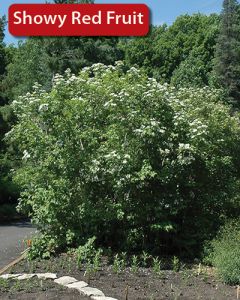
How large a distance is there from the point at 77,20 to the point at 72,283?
4651 mm

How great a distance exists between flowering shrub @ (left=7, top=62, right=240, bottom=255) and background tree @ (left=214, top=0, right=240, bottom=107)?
37.7m

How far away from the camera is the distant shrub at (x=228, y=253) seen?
8.24 metres

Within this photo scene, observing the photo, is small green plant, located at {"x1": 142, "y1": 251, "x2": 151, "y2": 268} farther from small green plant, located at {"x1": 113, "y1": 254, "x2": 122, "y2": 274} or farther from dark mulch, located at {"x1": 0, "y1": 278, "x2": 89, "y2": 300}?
dark mulch, located at {"x1": 0, "y1": 278, "x2": 89, "y2": 300}

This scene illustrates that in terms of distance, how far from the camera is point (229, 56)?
1922 inches

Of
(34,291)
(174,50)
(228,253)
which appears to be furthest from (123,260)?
(174,50)

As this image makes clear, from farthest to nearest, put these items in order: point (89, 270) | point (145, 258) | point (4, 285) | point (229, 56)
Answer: point (229, 56) < point (145, 258) < point (89, 270) < point (4, 285)

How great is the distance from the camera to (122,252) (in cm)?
1008

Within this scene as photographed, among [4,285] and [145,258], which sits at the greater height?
[145,258]

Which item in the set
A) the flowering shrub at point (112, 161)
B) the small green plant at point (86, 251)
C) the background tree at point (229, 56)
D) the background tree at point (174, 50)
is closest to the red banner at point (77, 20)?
the flowering shrub at point (112, 161)

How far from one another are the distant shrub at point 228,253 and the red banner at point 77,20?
3.93 meters

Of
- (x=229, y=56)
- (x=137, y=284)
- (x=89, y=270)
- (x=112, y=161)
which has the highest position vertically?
(x=229, y=56)

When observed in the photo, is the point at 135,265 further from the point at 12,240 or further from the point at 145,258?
A: the point at 12,240

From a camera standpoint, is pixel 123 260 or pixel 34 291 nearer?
pixel 34 291

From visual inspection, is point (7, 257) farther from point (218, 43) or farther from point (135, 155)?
point (218, 43)
